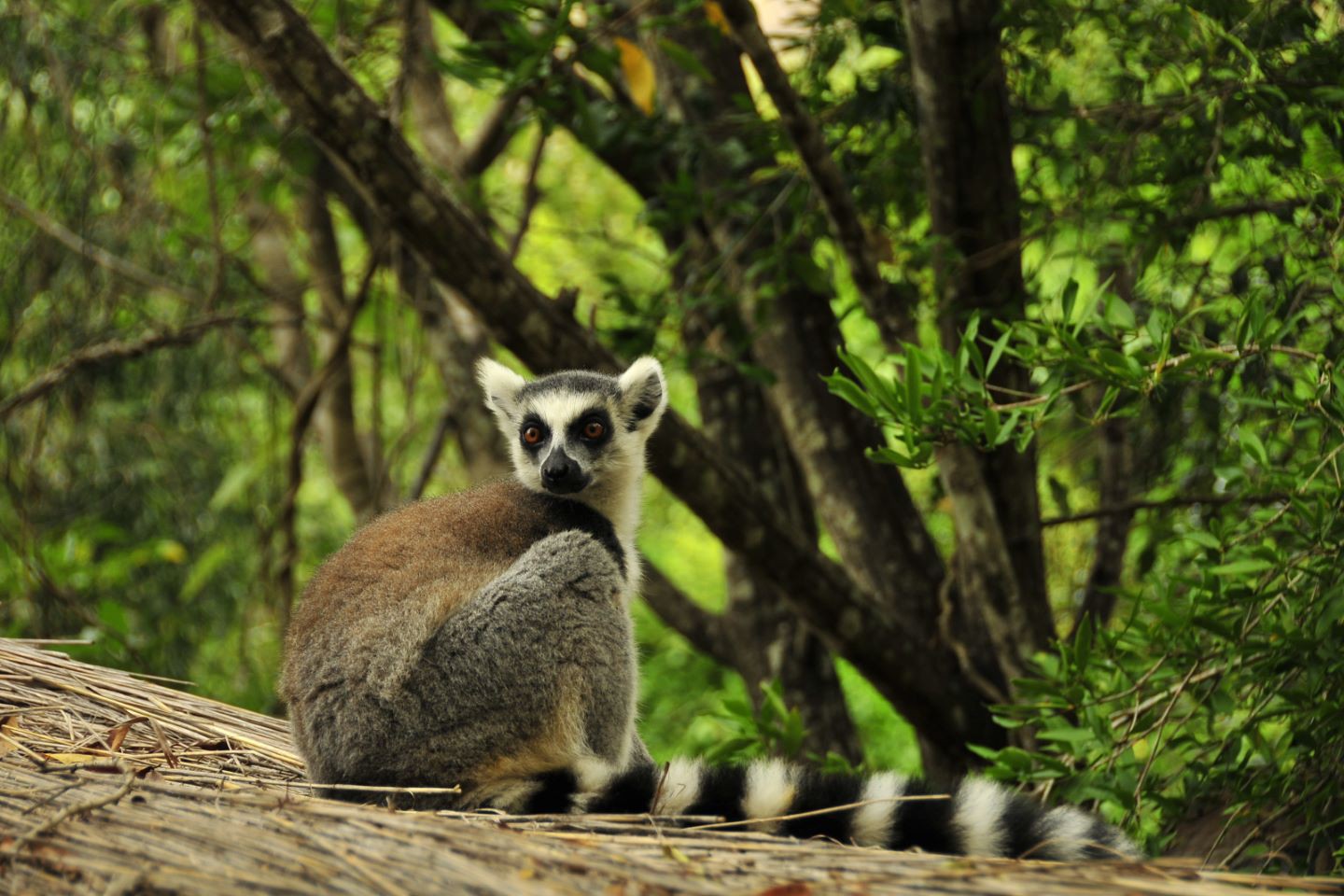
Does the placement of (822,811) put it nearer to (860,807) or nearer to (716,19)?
(860,807)

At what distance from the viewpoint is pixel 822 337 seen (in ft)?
16.9

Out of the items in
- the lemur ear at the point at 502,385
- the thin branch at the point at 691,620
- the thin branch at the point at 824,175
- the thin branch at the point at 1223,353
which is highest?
the thin branch at the point at 824,175

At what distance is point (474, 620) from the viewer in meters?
2.97

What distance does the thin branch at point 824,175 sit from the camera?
3746 millimetres

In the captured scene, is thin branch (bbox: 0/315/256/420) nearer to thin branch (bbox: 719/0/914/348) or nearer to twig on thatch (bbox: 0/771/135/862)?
thin branch (bbox: 719/0/914/348)

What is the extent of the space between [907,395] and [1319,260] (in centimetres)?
127

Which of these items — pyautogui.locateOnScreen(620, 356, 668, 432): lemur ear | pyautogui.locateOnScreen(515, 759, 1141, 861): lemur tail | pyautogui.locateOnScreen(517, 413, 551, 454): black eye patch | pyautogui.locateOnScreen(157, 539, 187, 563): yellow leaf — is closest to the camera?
pyautogui.locateOnScreen(515, 759, 1141, 861): lemur tail

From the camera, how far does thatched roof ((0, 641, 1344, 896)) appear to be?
2.03 meters

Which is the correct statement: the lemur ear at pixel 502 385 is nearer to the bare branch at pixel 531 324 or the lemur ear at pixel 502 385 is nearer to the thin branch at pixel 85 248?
the bare branch at pixel 531 324

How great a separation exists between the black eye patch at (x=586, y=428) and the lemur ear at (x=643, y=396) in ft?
0.47

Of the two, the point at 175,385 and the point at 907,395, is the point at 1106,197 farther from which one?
the point at 175,385

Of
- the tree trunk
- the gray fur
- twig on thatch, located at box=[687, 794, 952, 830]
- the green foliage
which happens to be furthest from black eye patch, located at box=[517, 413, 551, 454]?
twig on thatch, located at box=[687, 794, 952, 830]

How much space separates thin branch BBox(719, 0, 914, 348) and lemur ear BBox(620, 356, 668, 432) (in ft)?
2.58

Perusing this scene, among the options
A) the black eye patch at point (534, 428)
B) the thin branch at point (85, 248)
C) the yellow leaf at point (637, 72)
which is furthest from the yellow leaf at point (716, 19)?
the thin branch at point (85, 248)
